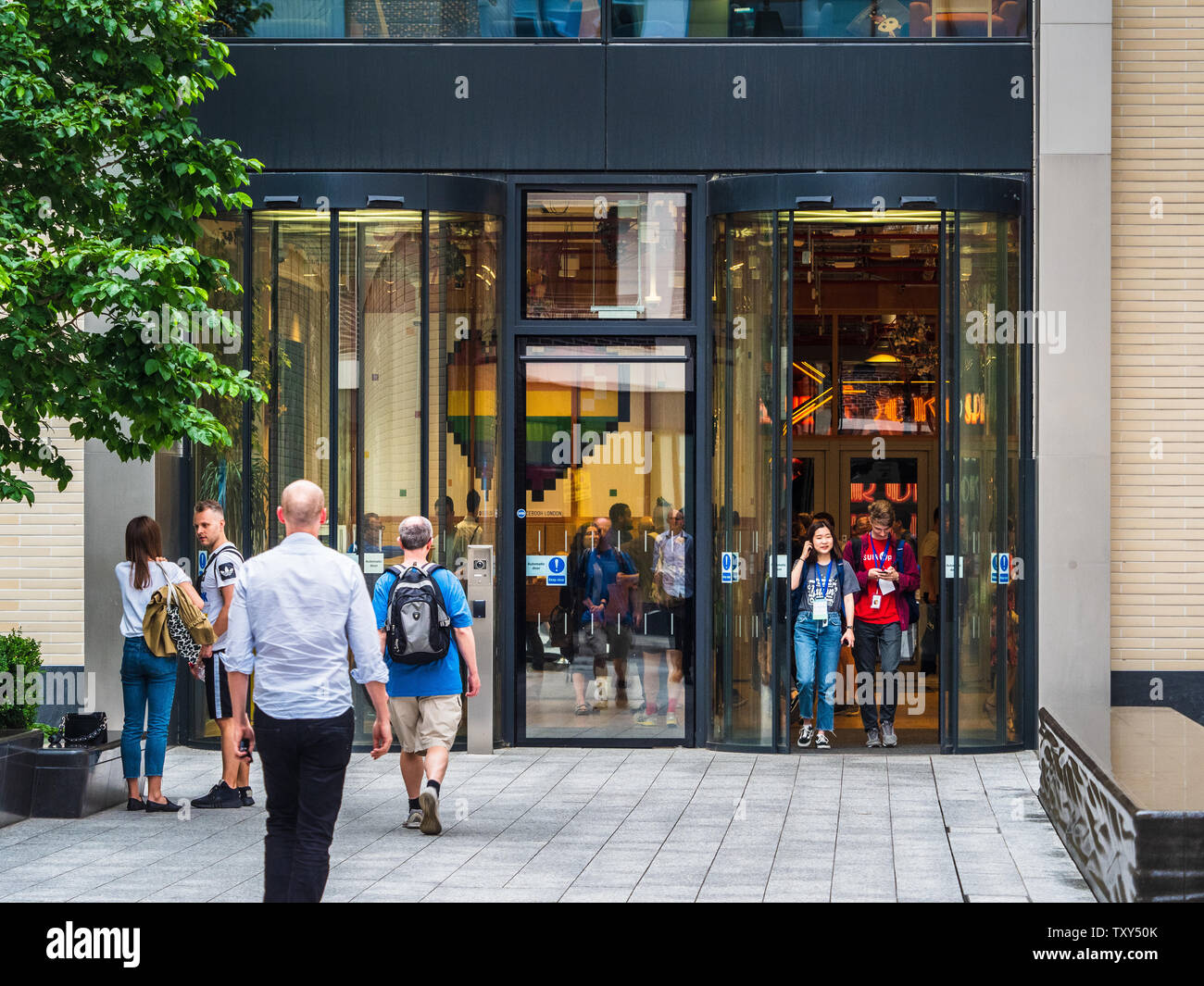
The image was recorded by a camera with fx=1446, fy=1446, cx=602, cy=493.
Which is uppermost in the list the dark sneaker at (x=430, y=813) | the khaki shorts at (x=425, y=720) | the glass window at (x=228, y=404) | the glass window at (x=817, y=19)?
the glass window at (x=817, y=19)

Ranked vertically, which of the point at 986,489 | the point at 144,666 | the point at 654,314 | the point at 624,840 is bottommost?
the point at 624,840

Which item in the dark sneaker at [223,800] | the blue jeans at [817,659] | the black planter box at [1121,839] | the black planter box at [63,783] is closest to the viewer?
the black planter box at [1121,839]

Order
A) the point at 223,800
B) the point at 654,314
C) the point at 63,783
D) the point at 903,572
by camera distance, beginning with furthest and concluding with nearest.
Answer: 1. the point at 903,572
2. the point at 654,314
3. the point at 223,800
4. the point at 63,783

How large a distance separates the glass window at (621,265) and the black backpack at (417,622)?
4.10m

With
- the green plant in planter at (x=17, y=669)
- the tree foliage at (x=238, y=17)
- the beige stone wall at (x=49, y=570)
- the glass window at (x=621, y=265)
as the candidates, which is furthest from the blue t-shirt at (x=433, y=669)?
the tree foliage at (x=238, y=17)

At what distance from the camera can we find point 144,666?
923 cm

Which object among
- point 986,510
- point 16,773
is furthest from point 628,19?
point 16,773

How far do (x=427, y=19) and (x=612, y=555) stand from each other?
15.5ft

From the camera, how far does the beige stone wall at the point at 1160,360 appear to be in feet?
38.4

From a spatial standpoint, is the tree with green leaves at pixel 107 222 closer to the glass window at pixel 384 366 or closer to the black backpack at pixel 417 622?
the black backpack at pixel 417 622

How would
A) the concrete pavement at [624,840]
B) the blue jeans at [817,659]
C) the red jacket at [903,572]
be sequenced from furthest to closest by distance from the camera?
the red jacket at [903,572] → the blue jeans at [817,659] → the concrete pavement at [624,840]

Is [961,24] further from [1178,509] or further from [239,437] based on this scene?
[239,437]

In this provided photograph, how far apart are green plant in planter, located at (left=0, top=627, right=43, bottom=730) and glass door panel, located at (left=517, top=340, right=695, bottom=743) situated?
3958 millimetres

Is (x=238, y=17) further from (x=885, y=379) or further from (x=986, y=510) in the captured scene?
(x=885, y=379)
